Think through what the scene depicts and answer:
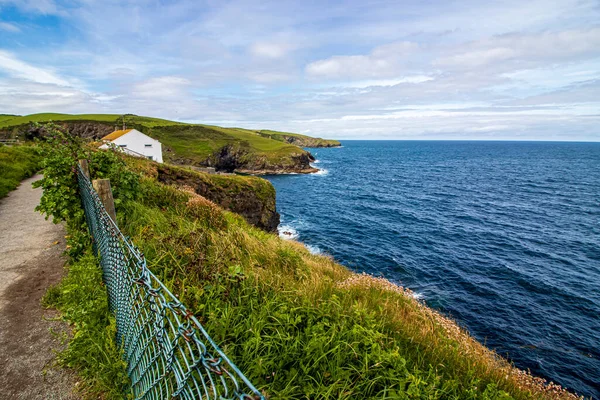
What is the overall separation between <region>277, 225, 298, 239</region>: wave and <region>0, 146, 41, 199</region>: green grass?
74.1ft

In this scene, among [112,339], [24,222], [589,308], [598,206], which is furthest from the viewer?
[598,206]

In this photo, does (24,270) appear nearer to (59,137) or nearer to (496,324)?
(59,137)

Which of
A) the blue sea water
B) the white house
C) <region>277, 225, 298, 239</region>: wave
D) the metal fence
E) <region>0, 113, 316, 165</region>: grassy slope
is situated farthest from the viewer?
<region>0, 113, 316, 165</region>: grassy slope

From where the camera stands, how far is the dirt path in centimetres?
397

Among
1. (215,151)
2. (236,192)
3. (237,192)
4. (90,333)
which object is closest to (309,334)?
(90,333)

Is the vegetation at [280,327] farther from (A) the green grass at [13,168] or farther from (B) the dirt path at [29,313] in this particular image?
(A) the green grass at [13,168]

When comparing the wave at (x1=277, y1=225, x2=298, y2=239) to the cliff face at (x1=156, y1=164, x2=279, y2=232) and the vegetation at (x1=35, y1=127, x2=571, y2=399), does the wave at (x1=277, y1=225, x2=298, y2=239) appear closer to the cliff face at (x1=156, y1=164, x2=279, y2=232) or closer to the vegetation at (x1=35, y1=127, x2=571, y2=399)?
the cliff face at (x1=156, y1=164, x2=279, y2=232)

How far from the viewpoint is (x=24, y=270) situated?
7168 millimetres

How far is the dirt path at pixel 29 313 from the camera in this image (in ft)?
13.0

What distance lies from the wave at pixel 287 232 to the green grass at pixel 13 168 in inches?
Answer: 889

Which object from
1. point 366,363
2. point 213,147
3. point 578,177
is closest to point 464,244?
point 366,363

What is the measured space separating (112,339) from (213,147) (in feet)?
344

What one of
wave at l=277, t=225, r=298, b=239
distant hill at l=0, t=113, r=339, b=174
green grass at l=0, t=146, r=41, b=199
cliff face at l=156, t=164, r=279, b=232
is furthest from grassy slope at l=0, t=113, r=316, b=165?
green grass at l=0, t=146, r=41, b=199

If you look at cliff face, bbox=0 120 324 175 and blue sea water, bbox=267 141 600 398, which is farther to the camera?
cliff face, bbox=0 120 324 175
